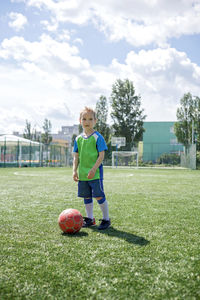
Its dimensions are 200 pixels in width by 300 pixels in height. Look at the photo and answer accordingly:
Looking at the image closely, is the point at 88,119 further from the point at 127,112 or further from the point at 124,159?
the point at 127,112

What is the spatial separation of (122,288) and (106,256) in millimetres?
659

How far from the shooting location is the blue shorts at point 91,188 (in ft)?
12.6

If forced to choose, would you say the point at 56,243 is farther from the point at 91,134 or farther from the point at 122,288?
the point at 91,134

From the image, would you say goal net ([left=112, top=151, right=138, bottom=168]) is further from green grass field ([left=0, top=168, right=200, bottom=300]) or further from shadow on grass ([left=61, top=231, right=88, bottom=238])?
shadow on grass ([left=61, top=231, right=88, bottom=238])

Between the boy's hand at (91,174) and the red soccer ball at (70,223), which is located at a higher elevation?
the boy's hand at (91,174)

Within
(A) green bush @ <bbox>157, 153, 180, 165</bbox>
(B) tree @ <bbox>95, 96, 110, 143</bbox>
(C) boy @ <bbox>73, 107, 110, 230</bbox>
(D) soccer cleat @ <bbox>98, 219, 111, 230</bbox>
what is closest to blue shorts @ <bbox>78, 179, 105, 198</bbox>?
(C) boy @ <bbox>73, 107, 110, 230</bbox>

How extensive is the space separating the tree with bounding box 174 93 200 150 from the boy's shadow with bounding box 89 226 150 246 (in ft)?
128

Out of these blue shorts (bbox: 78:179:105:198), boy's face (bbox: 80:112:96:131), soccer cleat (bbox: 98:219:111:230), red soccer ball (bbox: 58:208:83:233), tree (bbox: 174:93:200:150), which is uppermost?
tree (bbox: 174:93:200:150)

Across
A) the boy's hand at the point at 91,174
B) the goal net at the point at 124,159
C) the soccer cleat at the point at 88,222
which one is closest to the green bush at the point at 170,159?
the goal net at the point at 124,159

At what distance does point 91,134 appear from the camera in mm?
4020

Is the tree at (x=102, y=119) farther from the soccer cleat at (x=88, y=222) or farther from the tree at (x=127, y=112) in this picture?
the soccer cleat at (x=88, y=222)

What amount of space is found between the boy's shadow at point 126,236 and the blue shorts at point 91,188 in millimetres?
448

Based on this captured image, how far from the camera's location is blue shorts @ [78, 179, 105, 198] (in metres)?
3.83

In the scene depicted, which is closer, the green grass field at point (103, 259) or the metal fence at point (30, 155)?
the green grass field at point (103, 259)
